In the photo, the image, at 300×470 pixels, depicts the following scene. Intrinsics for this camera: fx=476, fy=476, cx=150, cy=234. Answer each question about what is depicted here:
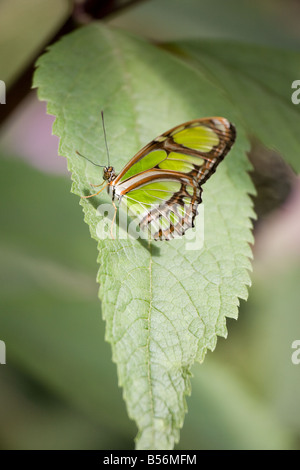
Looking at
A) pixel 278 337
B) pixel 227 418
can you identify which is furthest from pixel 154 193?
pixel 278 337

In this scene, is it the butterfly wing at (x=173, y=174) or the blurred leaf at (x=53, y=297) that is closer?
the butterfly wing at (x=173, y=174)

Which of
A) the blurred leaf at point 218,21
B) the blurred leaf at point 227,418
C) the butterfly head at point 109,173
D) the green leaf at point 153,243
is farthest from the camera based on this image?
the blurred leaf at point 218,21

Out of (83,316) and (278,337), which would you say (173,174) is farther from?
(278,337)

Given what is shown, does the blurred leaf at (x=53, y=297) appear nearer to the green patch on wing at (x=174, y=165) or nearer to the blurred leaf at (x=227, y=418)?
the blurred leaf at (x=227, y=418)

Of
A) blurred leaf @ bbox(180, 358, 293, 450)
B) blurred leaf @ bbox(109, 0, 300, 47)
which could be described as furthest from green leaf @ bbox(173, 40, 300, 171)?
blurred leaf @ bbox(180, 358, 293, 450)

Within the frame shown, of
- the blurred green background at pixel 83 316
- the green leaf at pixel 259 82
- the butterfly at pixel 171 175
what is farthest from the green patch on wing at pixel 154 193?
the blurred green background at pixel 83 316

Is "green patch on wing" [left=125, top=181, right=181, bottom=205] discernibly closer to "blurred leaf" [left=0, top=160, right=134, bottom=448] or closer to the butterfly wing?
the butterfly wing

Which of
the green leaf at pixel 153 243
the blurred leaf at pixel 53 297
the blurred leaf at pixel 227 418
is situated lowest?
the blurred leaf at pixel 227 418
